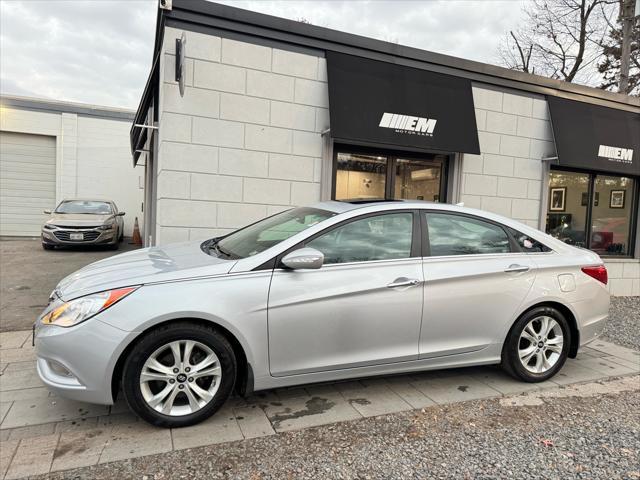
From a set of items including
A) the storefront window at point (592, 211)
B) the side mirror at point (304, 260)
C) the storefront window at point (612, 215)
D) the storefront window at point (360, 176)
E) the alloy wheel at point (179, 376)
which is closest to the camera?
the alloy wheel at point (179, 376)

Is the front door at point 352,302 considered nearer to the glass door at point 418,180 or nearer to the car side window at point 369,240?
the car side window at point 369,240

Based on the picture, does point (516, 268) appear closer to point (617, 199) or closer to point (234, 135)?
point (234, 135)

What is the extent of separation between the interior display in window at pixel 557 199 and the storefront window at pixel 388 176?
8.15 feet

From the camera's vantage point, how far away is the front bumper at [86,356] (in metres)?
2.53

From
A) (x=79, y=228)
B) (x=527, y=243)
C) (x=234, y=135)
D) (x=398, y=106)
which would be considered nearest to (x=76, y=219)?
(x=79, y=228)

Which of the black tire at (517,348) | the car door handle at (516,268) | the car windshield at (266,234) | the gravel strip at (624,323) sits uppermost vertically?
the car windshield at (266,234)

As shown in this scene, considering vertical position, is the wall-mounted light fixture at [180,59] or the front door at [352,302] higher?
the wall-mounted light fixture at [180,59]

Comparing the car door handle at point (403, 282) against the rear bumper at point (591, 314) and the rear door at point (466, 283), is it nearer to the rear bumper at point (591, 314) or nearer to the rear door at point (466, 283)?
the rear door at point (466, 283)

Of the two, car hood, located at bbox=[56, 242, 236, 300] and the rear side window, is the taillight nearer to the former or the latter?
the rear side window

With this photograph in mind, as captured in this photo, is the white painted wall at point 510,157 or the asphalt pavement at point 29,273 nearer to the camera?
the asphalt pavement at point 29,273

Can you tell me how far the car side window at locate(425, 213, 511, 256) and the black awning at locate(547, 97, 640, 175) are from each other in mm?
4727

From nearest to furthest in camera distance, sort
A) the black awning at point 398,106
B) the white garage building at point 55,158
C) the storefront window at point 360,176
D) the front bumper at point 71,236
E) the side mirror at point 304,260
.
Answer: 1. the side mirror at point 304,260
2. the black awning at point 398,106
3. the storefront window at point 360,176
4. the front bumper at point 71,236
5. the white garage building at point 55,158

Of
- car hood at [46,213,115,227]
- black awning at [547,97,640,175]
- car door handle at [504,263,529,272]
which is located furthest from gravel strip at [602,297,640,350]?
car hood at [46,213,115,227]

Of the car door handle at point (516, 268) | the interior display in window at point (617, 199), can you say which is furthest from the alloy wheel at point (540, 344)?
the interior display in window at point (617, 199)
